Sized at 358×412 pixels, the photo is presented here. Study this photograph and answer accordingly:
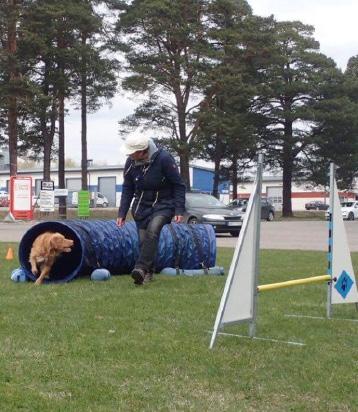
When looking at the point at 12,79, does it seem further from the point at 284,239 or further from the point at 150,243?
the point at 150,243

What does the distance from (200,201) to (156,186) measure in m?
16.2

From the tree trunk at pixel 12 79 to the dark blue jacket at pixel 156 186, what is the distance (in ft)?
106

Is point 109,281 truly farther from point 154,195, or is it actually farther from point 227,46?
point 227,46

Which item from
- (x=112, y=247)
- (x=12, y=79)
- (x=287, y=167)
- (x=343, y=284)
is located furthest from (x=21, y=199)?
(x=343, y=284)

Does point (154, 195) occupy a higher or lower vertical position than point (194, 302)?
higher

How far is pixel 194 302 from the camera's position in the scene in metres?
7.38

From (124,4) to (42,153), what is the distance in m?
11.8

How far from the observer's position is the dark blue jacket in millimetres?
8594

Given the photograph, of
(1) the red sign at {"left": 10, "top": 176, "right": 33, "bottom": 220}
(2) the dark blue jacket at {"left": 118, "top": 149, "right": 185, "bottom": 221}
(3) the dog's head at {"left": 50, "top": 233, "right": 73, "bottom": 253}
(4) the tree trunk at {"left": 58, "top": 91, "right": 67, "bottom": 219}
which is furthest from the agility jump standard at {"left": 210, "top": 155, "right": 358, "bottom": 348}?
(4) the tree trunk at {"left": 58, "top": 91, "right": 67, "bottom": 219}

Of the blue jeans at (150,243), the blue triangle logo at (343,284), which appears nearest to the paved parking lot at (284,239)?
the blue jeans at (150,243)

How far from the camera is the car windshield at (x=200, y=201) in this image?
24422mm

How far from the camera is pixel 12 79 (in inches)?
1559

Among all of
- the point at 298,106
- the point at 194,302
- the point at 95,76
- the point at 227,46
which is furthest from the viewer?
the point at 298,106

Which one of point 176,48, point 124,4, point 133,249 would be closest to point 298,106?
point 176,48
